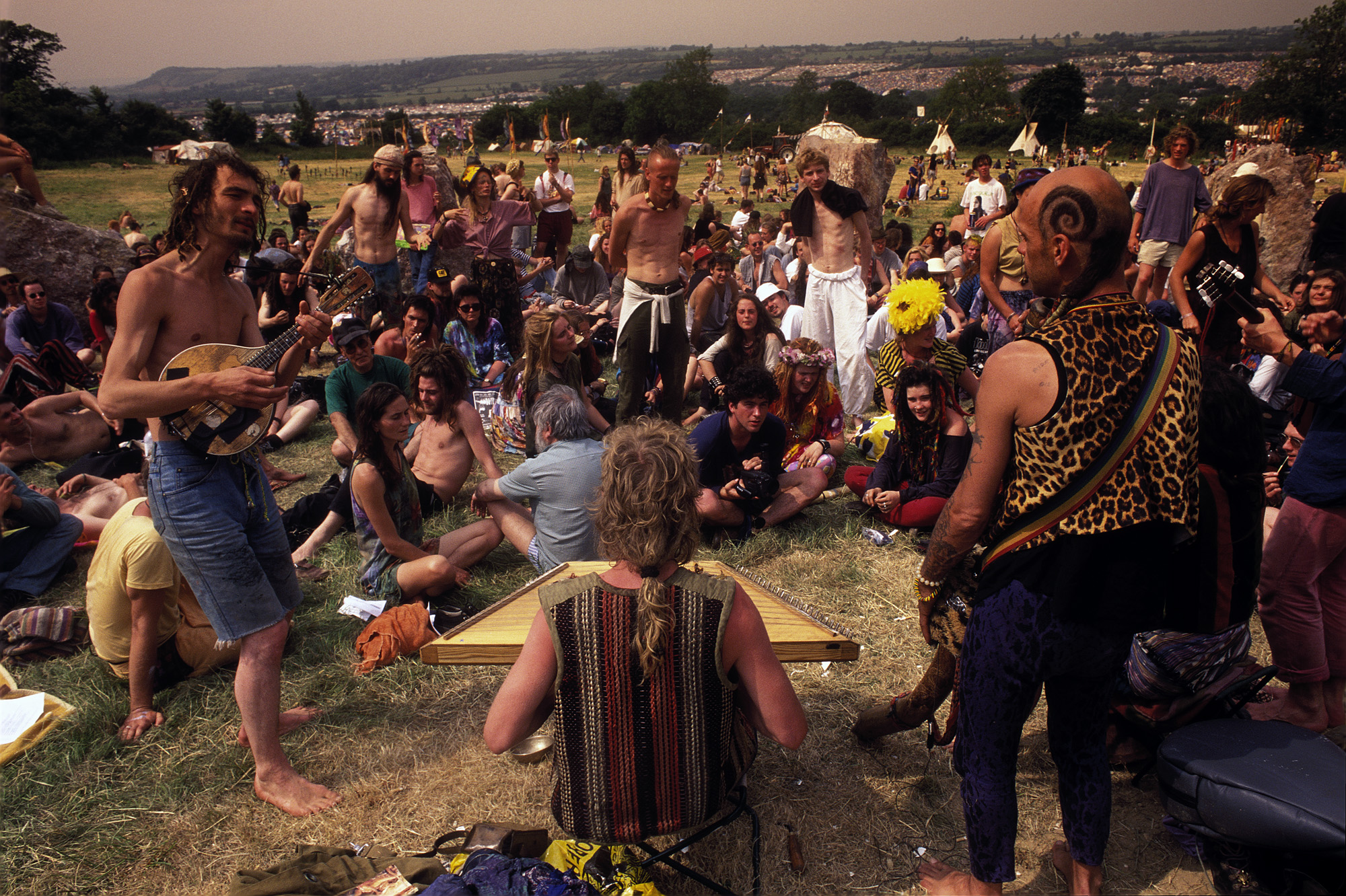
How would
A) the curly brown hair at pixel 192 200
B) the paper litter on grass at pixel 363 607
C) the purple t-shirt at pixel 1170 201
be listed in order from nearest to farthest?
1. the curly brown hair at pixel 192 200
2. the paper litter on grass at pixel 363 607
3. the purple t-shirt at pixel 1170 201

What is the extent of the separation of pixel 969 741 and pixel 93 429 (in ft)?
22.7

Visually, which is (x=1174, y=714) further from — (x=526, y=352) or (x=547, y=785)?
(x=526, y=352)

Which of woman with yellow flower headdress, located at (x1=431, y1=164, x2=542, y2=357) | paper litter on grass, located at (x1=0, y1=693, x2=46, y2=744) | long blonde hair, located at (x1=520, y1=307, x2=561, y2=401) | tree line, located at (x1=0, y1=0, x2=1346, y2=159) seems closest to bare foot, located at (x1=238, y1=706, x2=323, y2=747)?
paper litter on grass, located at (x1=0, y1=693, x2=46, y2=744)

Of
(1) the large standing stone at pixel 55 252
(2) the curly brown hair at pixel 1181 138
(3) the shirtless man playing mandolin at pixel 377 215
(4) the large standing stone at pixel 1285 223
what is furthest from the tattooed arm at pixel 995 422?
(4) the large standing stone at pixel 1285 223

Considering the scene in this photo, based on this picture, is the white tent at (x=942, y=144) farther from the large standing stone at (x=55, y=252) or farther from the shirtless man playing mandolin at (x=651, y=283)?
the shirtless man playing mandolin at (x=651, y=283)

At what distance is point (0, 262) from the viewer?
9070 millimetres

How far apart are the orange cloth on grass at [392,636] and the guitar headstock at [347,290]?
1.57 m

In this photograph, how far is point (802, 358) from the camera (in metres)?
5.63

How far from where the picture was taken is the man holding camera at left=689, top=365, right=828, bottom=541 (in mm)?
4777

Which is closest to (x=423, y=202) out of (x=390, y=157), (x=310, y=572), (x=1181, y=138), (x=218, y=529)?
(x=390, y=157)

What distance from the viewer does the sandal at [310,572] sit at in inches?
182

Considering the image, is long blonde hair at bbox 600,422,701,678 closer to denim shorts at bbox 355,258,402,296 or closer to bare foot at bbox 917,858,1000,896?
bare foot at bbox 917,858,1000,896

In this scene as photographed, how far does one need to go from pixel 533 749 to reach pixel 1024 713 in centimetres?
177

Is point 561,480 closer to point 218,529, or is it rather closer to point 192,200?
point 218,529
